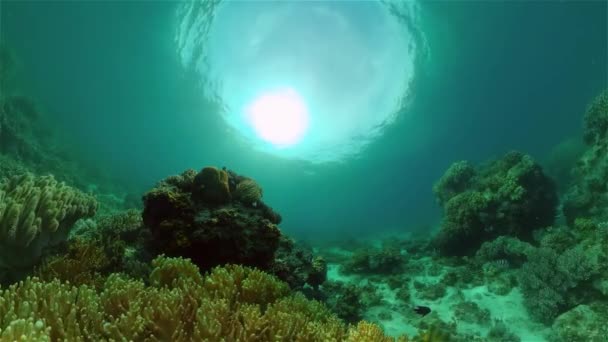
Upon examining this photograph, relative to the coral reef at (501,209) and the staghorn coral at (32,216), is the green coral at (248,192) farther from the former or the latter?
the coral reef at (501,209)

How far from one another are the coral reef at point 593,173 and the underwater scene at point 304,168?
10 centimetres

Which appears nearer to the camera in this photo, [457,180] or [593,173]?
[593,173]

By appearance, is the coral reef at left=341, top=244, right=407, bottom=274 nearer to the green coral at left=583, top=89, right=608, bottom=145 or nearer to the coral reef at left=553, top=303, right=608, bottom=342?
the coral reef at left=553, top=303, right=608, bottom=342

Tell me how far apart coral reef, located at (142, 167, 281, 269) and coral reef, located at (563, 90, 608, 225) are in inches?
494

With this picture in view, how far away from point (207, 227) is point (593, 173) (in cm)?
1613

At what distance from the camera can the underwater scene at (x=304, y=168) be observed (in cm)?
475

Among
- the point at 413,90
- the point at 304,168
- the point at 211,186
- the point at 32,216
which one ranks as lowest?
the point at 32,216

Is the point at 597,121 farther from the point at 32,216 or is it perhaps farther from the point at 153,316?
the point at 32,216

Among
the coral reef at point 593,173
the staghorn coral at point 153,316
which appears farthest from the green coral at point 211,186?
the coral reef at point 593,173

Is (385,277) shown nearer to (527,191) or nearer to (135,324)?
(527,191)

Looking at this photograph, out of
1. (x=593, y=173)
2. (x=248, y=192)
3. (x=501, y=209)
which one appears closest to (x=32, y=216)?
(x=248, y=192)

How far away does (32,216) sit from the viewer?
4.95 metres

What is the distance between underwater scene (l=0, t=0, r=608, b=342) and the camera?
475cm

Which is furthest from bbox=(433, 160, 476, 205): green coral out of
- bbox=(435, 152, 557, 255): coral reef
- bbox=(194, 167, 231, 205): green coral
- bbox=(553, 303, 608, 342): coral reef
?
bbox=(194, 167, 231, 205): green coral
